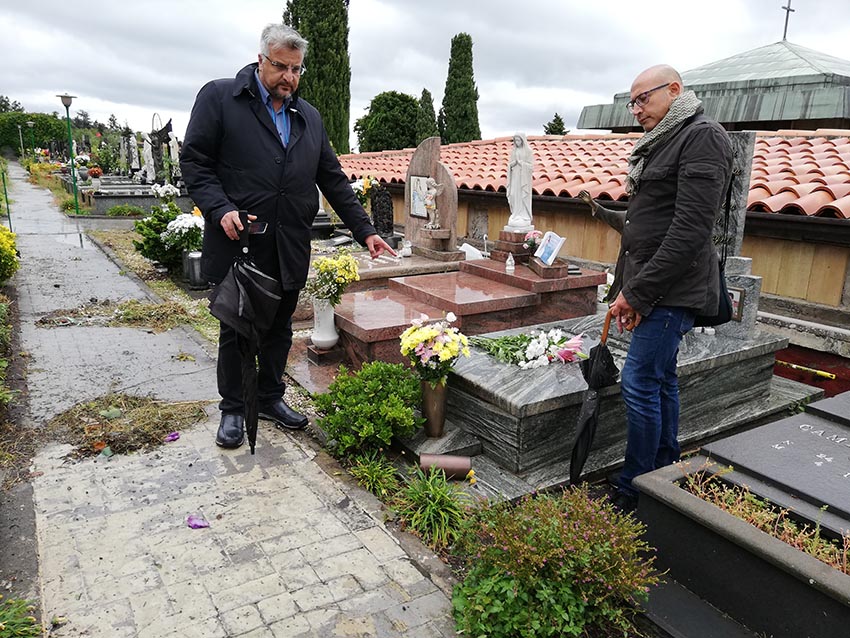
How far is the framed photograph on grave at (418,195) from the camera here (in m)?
8.37

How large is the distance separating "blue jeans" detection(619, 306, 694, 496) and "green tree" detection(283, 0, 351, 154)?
2020cm

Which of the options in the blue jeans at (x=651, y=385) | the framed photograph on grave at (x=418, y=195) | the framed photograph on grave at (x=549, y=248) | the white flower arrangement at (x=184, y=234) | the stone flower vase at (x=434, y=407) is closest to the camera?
the blue jeans at (x=651, y=385)

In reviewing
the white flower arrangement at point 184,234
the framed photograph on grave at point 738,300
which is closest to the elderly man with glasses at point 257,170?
the framed photograph on grave at point 738,300

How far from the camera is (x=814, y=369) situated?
5441 mm

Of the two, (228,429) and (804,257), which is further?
(804,257)

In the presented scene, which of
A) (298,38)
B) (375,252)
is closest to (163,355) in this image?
(375,252)

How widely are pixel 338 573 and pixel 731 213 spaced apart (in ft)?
11.2

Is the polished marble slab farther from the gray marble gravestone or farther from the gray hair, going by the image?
the gray hair

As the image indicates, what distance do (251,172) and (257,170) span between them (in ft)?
0.11

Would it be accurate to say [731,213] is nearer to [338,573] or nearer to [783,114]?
[338,573]

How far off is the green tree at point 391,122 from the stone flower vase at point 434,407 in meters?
19.8

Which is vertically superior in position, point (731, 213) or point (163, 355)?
point (731, 213)


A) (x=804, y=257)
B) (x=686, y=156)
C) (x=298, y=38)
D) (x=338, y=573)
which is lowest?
(x=338, y=573)

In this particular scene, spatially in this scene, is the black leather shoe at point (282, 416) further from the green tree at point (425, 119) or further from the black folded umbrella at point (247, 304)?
the green tree at point (425, 119)
